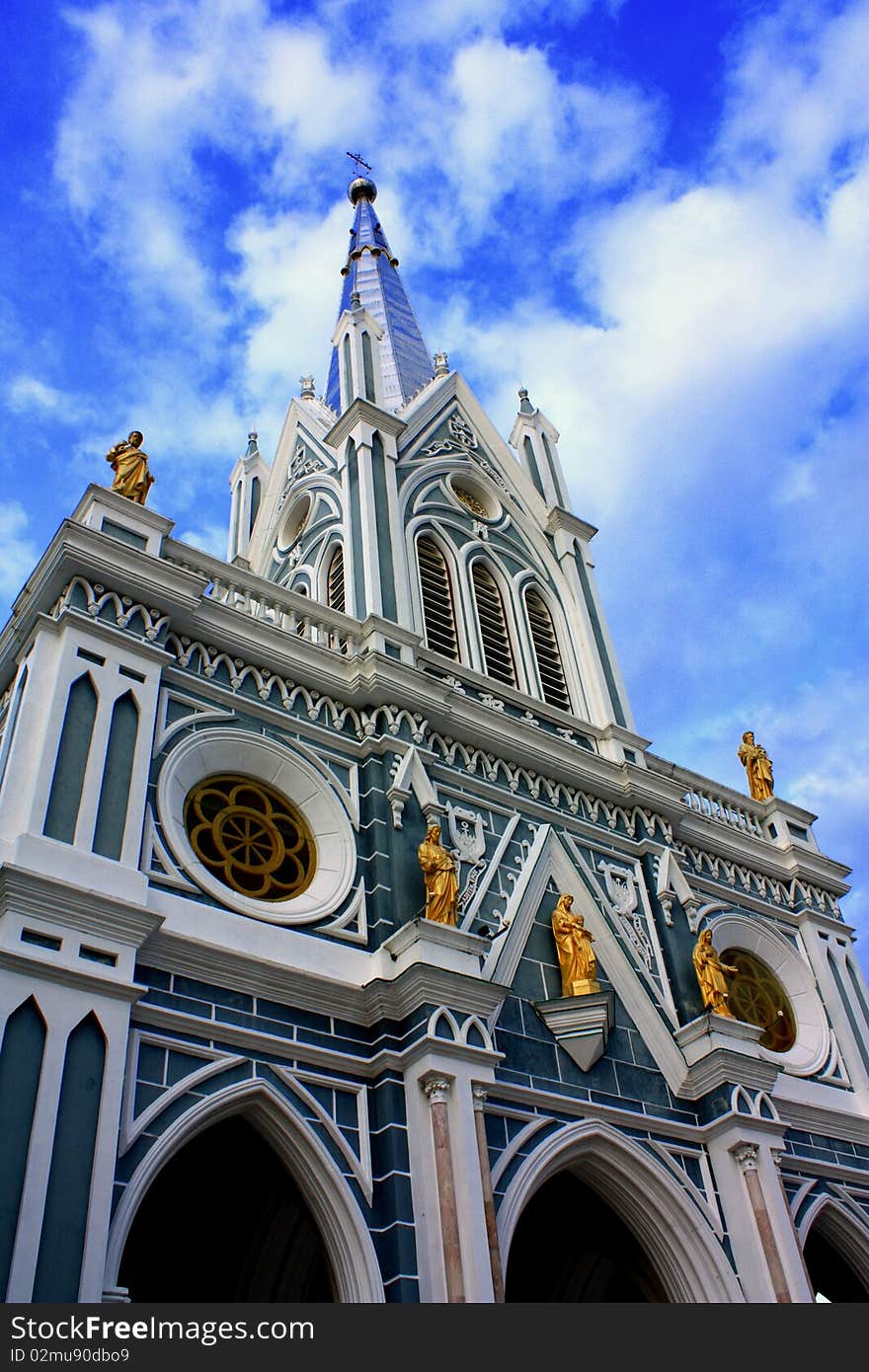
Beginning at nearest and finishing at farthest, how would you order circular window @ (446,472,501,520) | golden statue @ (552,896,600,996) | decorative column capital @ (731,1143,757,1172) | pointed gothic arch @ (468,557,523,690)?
1. decorative column capital @ (731,1143,757,1172)
2. golden statue @ (552,896,600,996)
3. pointed gothic arch @ (468,557,523,690)
4. circular window @ (446,472,501,520)

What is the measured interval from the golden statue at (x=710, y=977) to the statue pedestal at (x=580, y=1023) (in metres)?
1.93

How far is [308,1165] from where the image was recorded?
35.6 ft

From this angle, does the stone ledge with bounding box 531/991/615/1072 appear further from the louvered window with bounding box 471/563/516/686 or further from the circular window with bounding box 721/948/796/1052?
the louvered window with bounding box 471/563/516/686

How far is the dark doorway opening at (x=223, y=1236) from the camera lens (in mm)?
12625

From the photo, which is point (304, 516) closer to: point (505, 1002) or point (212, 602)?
point (212, 602)

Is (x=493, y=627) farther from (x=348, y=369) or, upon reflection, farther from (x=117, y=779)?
(x=117, y=779)

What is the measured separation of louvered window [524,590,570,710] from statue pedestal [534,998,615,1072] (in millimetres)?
Result: 6107

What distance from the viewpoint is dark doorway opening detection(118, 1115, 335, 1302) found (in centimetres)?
1262

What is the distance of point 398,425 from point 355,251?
39.9 feet

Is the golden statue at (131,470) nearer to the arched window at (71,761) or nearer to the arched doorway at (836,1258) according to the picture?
the arched window at (71,761)

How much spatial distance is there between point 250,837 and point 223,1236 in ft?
13.5

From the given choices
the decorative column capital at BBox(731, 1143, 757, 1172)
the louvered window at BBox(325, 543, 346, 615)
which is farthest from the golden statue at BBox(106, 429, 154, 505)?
the decorative column capital at BBox(731, 1143, 757, 1172)

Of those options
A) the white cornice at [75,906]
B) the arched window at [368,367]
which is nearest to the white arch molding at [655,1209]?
the white cornice at [75,906]

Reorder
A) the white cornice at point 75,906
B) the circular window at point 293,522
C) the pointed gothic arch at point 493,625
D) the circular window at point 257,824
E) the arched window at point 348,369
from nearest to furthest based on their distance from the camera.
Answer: the white cornice at point 75,906 → the circular window at point 257,824 → the pointed gothic arch at point 493,625 → the arched window at point 348,369 → the circular window at point 293,522
